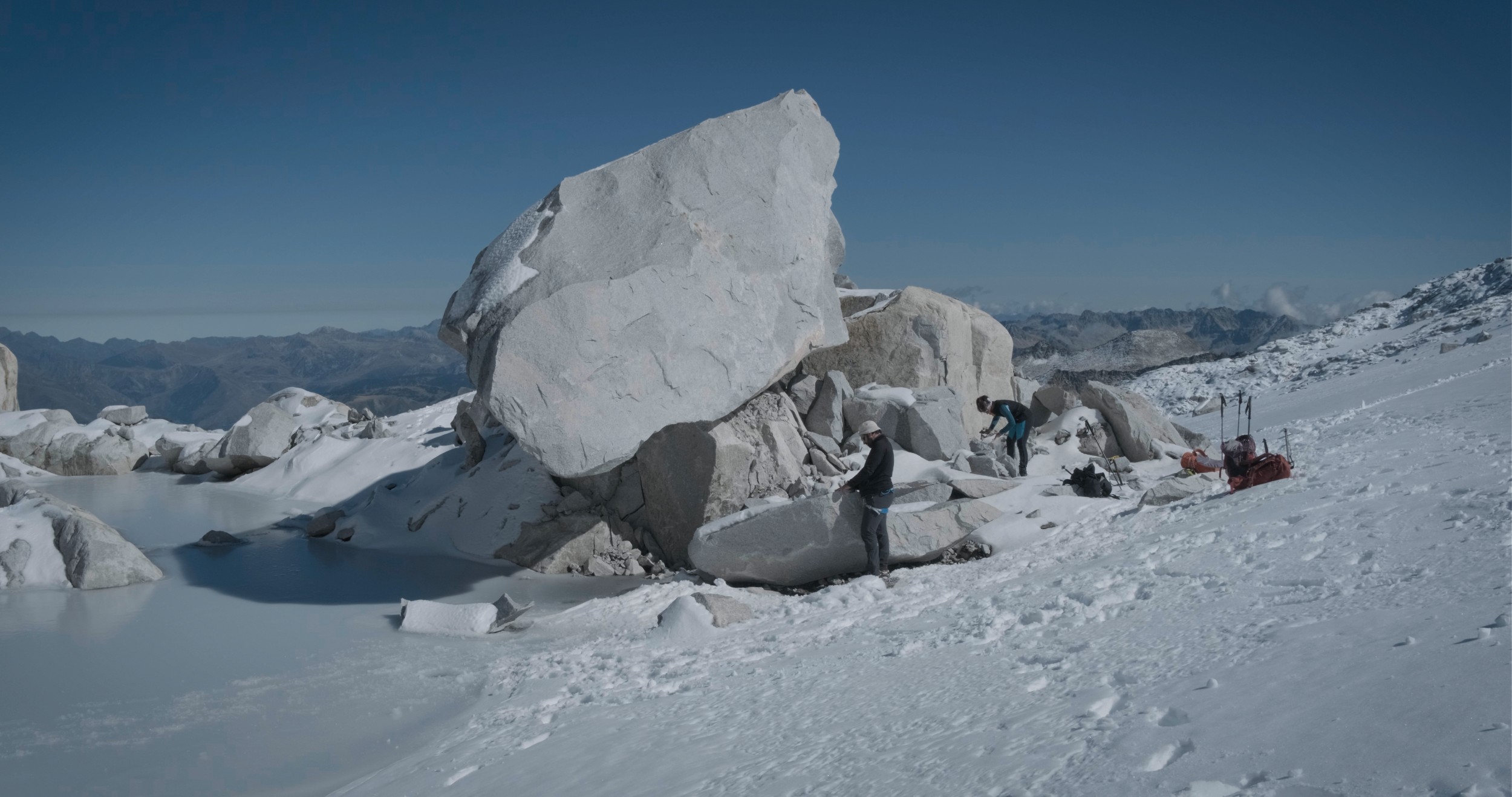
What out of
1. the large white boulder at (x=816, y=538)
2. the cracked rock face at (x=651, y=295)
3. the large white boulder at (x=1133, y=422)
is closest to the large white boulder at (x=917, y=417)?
the cracked rock face at (x=651, y=295)

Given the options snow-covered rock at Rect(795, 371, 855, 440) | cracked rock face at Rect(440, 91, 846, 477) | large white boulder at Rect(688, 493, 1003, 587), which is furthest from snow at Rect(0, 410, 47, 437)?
large white boulder at Rect(688, 493, 1003, 587)

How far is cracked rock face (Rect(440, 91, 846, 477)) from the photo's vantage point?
7.77 meters

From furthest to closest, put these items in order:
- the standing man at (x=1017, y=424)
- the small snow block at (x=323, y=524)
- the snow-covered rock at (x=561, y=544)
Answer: the small snow block at (x=323, y=524) < the standing man at (x=1017, y=424) < the snow-covered rock at (x=561, y=544)

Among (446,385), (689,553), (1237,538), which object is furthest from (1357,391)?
(446,385)

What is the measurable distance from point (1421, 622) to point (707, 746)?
9.67 feet

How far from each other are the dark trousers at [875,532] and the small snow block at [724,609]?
1.27 m

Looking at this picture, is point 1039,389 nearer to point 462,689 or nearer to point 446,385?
point 462,689

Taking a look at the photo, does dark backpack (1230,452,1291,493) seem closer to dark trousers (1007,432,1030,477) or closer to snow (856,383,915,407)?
dark trousers (1007,432,1030,477)

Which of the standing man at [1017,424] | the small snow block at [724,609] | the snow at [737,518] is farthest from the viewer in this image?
the standing man at [1017,424]

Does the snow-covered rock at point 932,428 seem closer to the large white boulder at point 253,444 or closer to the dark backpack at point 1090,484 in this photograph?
the dark backpack at point 1090,484

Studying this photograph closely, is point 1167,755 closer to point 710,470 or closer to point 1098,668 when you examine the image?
point 1098,668

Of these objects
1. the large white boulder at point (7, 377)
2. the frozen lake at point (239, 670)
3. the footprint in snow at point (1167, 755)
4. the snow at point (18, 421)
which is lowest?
the frozen lake at point (239, 670)

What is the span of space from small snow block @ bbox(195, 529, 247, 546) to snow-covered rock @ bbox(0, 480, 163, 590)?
69.1 inches

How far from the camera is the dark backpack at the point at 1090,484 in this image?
8.91 meters
